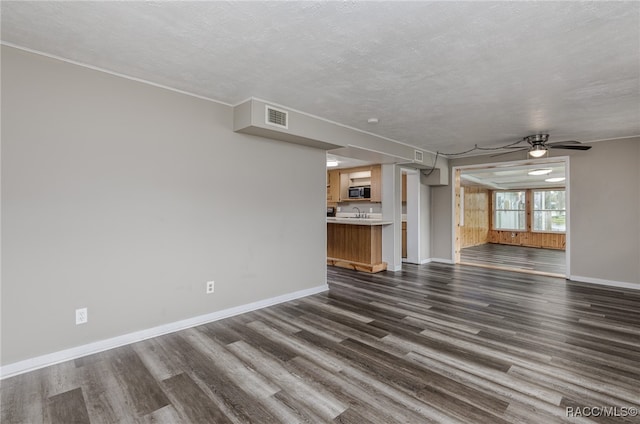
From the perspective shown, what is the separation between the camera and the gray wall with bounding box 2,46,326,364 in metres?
2.39

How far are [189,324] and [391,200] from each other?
4349 millimetres

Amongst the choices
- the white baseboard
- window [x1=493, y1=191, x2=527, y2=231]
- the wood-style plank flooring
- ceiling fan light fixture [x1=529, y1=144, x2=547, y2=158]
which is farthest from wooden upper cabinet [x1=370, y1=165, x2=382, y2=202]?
window [x1=493, y1=191, x2=527, y2=231]

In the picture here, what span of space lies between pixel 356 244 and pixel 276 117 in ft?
11.4

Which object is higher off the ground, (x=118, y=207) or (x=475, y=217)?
(x=118, y=207)

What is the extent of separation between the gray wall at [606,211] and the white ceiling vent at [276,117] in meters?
5.05

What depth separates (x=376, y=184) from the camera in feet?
24.4

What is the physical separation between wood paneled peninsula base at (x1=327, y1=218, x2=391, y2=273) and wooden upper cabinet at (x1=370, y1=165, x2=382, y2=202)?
1.21 meters

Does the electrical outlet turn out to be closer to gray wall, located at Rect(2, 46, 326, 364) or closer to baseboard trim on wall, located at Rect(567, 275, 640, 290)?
gray wall, located at Rect(2, 46, 326, 364)

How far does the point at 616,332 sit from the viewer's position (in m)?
3.19

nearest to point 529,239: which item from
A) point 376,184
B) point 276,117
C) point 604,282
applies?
point 604,282

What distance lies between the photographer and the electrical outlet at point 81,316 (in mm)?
2627

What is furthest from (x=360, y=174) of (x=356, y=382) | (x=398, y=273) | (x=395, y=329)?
(x=356, y=382)

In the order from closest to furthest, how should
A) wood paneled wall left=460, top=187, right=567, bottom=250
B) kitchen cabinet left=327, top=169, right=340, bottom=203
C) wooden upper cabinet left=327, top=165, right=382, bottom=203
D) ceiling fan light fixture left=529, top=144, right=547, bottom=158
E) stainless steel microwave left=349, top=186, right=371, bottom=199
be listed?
ceiling fan light fixture left=529, top=144, right=547, bottom=158, wooden upper cabinet left=327, top=165, right=382, bottom=203, stainless steel microwave left=349, top=186, right=371, bottom=199, kitchen cabinet left=327, top=169, right=340, bottom=203, wood paneled wall left=460, top=187, right=567, bottom=250

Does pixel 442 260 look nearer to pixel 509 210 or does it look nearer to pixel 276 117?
pixel 276 117
